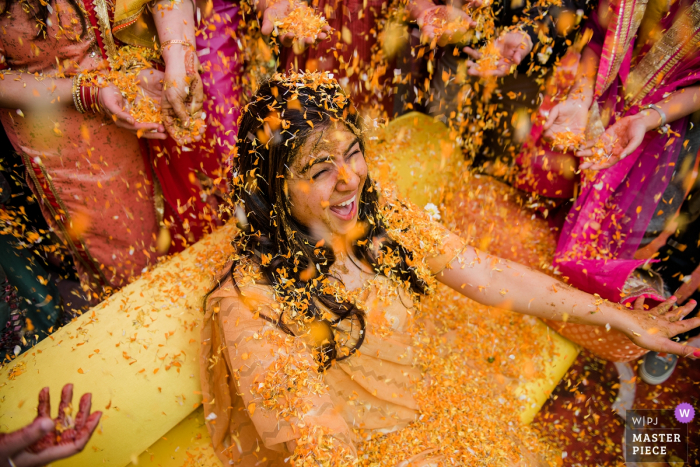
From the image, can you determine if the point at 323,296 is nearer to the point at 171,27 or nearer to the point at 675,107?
the point at 171,27

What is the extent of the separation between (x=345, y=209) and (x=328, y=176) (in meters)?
0.15

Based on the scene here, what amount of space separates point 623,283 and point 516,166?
987 mm

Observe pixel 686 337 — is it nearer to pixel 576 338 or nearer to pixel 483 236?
pixel 576 338

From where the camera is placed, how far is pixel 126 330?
172cm

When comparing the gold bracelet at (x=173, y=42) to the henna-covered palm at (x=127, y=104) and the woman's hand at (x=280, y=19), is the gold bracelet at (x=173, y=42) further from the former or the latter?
the woman's hand at (x=280, y=19)

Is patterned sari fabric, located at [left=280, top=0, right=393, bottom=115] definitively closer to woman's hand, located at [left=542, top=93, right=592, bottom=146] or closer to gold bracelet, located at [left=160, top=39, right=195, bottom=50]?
gold bracelet, located at [left=160, top=39, right=195, bottom=50]

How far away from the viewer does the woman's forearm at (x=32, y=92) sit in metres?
1.84

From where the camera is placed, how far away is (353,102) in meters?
1.83

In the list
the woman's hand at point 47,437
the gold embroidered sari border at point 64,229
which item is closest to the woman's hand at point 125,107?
the gold embroidered sari border at point 64,229

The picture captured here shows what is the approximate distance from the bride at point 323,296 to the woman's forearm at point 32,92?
110 cm

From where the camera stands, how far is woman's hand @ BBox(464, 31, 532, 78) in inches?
88.4

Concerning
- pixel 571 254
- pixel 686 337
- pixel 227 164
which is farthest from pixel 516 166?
pixel 227 164

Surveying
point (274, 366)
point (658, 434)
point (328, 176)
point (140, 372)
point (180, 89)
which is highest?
point (180, 89)

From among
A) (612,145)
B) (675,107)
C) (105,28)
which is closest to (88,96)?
(105,28)
